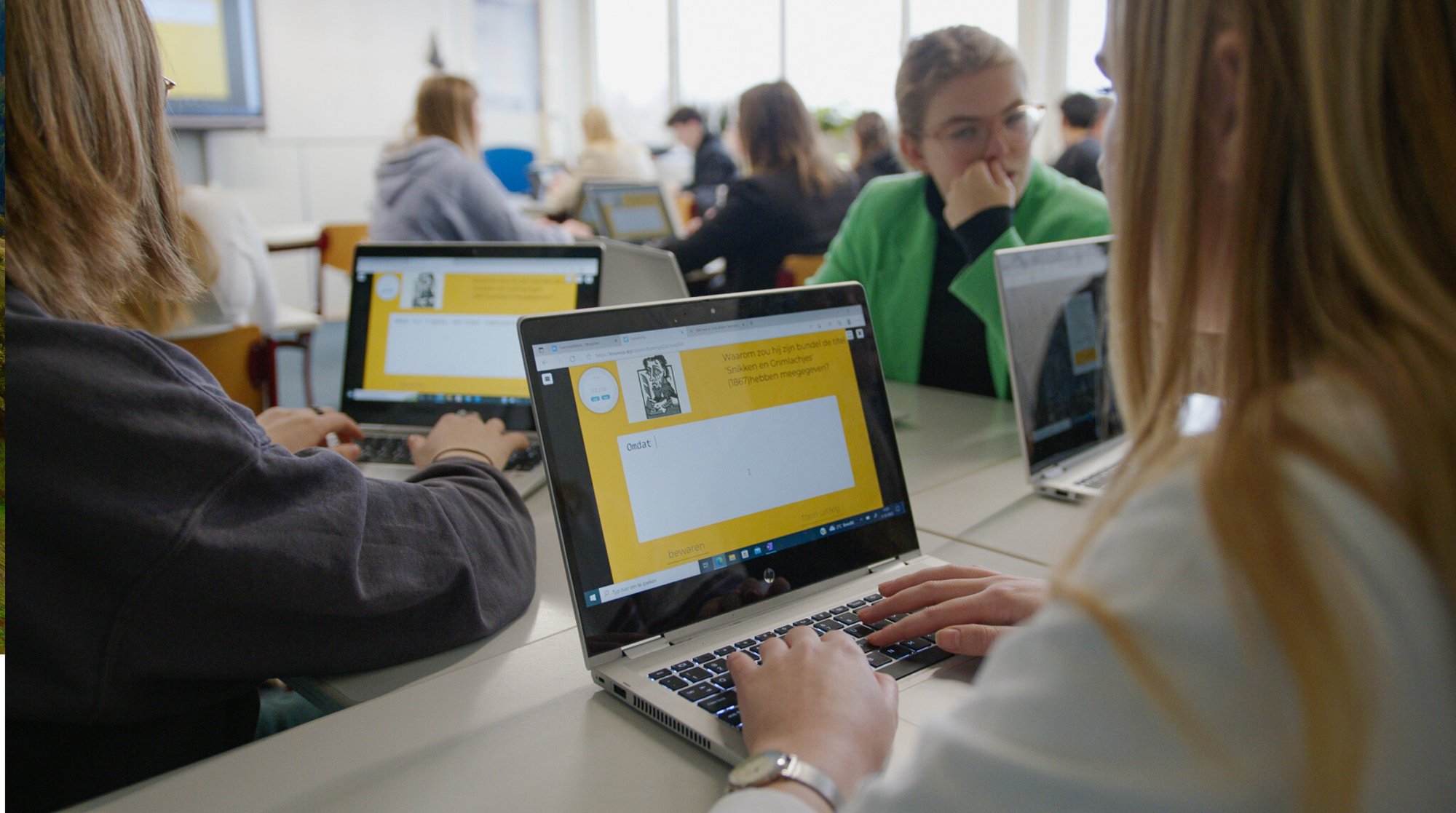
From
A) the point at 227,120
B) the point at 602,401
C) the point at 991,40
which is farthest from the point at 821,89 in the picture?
the point at 602,401

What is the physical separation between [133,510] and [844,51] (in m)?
7.12

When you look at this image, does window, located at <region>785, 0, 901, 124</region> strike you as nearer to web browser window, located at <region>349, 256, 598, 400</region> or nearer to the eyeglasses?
the eyeglasses

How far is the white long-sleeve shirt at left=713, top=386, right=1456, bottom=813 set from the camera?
381 mm

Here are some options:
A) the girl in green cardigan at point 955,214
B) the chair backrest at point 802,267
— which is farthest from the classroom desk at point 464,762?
the chair backrest at point 802,267

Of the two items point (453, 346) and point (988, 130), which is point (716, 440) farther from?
point (988, 130)

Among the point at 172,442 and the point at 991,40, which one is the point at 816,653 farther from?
the point at 991,40

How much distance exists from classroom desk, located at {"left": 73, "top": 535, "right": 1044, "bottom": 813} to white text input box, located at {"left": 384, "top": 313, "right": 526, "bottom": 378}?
2.42 feet

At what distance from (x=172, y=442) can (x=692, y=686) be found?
16.9 inches

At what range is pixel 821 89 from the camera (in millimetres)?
7348

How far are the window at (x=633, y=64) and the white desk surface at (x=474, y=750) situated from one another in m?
8.34

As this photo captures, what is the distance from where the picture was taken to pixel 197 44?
6062 mm

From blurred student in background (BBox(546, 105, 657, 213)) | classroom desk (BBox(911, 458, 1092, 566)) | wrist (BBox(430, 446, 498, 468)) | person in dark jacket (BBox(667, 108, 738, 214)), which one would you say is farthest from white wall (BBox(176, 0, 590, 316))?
classroom desk (BBox(911, 458, 1092, 566))

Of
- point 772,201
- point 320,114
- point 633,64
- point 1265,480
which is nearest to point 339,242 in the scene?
point 772,201

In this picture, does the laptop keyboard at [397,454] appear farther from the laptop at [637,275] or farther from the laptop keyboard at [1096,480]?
the laptop keyboard at [1096,480]
